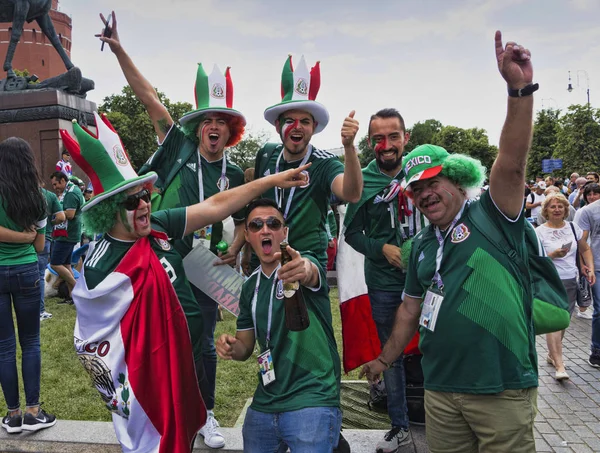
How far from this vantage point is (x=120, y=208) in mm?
2701

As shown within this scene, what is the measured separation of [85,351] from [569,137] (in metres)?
39.5

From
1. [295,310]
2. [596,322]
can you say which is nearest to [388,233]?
[295,310]

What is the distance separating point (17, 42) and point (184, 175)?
32.2ft

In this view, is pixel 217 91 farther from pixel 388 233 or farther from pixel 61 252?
pixel 61 252

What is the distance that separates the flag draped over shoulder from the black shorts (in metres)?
6.13

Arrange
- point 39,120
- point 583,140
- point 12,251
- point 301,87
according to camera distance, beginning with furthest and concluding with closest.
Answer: point 583,140
point 39,120
point 12,251
point 301,87

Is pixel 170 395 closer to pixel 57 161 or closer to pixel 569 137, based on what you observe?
pixel 57 161

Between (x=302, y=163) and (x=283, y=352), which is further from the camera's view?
(x=302, y=163)

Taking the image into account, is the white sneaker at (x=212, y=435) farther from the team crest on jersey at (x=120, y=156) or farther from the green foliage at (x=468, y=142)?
the green foliage at (x=468, y=142)

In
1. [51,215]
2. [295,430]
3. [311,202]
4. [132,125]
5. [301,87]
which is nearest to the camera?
[295,430]

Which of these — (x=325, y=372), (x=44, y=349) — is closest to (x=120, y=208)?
(x=325, y=372)

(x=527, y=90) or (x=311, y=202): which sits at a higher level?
(x=527, y=90)

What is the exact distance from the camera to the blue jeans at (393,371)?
363 cm

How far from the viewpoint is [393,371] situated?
3631 mm
